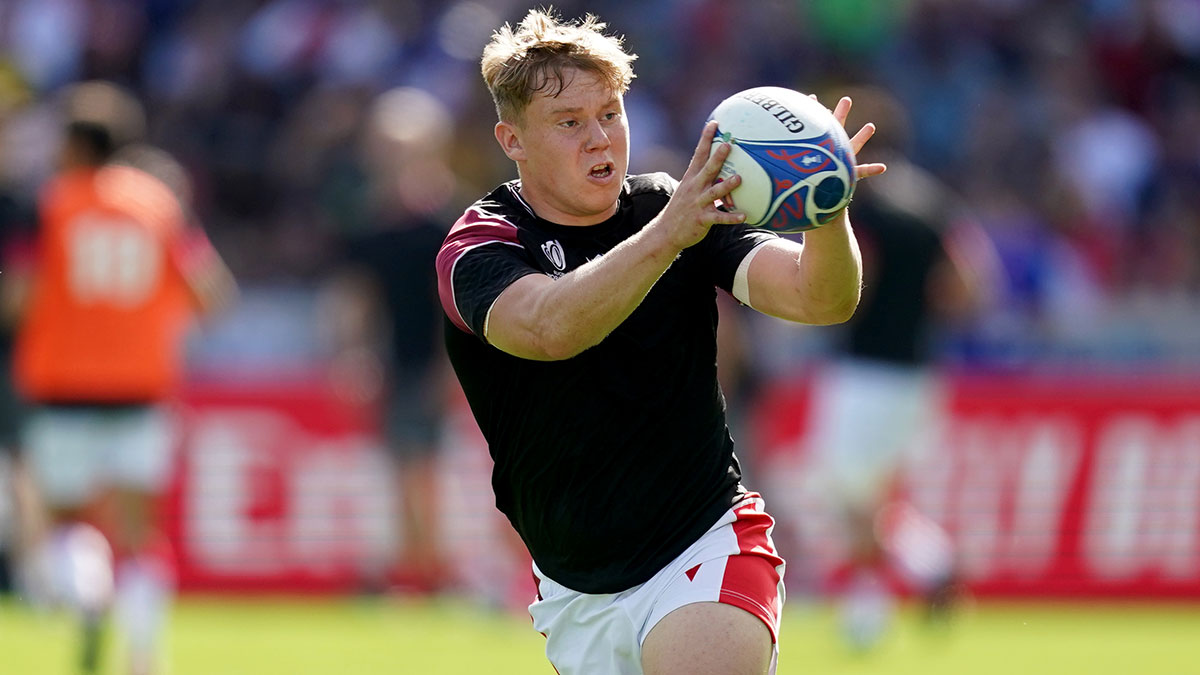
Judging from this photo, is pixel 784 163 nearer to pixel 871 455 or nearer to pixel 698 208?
pixel 698 208

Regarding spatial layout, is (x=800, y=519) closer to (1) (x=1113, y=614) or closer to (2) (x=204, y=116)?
(1) (x=1113, y=614)

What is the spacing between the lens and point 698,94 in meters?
15.9

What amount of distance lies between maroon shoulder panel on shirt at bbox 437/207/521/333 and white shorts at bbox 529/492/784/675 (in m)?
0.81

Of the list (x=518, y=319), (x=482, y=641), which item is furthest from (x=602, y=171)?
(x=482, y=641)

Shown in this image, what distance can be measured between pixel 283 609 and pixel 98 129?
397cm

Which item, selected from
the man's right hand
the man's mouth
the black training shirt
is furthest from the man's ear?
the man's right hand

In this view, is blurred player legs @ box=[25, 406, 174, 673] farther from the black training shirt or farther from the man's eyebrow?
the man's eyebrow

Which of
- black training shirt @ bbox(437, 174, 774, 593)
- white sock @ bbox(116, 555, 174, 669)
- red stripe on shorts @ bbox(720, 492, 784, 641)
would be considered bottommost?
white sock @ bbox(116, 555, 174, 669)

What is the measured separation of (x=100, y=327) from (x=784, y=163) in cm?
623

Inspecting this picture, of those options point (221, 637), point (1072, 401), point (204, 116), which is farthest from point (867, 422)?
point (204, 116)

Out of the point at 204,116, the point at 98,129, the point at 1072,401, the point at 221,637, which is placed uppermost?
the point at 204,116

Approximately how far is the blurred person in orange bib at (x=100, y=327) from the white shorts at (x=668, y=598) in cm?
477

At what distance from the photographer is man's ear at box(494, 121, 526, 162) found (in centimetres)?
480

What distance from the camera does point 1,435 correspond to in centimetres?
1223
